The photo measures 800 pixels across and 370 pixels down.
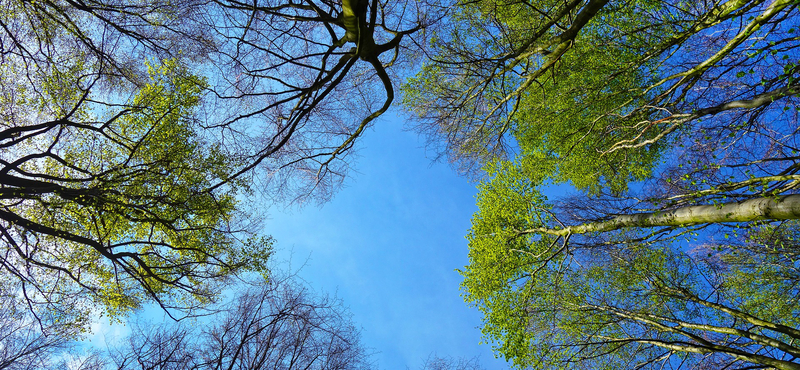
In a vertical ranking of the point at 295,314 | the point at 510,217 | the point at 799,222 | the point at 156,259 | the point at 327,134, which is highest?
the point at 327,134

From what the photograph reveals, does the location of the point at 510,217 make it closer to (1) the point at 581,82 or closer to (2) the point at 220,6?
(1) the point at 581,82

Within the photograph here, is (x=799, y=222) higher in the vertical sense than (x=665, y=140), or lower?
lower

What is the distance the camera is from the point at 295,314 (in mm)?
7238

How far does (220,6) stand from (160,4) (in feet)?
4.67

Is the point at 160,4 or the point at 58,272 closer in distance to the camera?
the point at 160,4

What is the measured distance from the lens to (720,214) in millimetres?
4043

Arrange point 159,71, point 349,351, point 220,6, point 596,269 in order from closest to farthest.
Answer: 1. point 220,6
2. point 159,71
3. point 349,351
4. point 596,269

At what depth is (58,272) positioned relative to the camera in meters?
6.81

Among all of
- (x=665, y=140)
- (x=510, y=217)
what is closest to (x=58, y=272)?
(x=510, y=217)

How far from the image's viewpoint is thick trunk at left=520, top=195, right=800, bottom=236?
336cm

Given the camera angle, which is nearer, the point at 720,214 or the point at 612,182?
the point at 720,214

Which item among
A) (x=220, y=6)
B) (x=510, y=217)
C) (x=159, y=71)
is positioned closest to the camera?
(x=220, y=6)

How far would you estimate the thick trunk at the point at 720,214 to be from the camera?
11.0 feet

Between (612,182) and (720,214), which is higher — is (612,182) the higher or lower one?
the higher one
